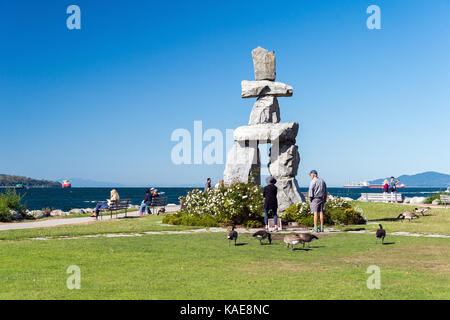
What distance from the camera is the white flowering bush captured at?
16.9 metres

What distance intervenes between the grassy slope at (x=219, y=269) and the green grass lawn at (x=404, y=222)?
9.81 feet

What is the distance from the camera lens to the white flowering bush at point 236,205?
16891 millimetres

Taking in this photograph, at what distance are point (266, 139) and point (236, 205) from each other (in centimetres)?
365

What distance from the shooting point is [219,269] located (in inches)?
336

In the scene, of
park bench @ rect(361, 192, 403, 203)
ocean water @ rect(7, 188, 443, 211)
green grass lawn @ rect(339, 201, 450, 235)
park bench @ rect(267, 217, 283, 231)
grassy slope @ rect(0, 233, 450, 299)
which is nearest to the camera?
grassy slope @ rect(0, 233, 450, 299)

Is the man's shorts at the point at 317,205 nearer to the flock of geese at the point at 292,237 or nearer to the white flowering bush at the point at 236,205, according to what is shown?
the flock of geese at the point at 292,237

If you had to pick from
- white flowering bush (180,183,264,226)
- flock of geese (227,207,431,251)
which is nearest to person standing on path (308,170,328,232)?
flock of geese (227,207,431,251)

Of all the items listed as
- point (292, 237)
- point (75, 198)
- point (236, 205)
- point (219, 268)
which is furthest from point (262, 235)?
point (75, 198)

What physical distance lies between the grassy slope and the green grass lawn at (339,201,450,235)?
299 centimetres

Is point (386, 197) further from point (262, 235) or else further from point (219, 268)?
point (219, 268)

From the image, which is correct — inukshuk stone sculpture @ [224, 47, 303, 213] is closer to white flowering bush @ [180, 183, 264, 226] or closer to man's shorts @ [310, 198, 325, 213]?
white flowering bush @ [180, 183, 264, 226]

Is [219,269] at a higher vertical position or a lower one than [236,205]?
lower

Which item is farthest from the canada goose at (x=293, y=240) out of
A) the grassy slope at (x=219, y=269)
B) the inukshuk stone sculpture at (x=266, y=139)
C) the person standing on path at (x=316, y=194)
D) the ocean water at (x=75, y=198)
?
the ocean water at (x=75, y=198)
